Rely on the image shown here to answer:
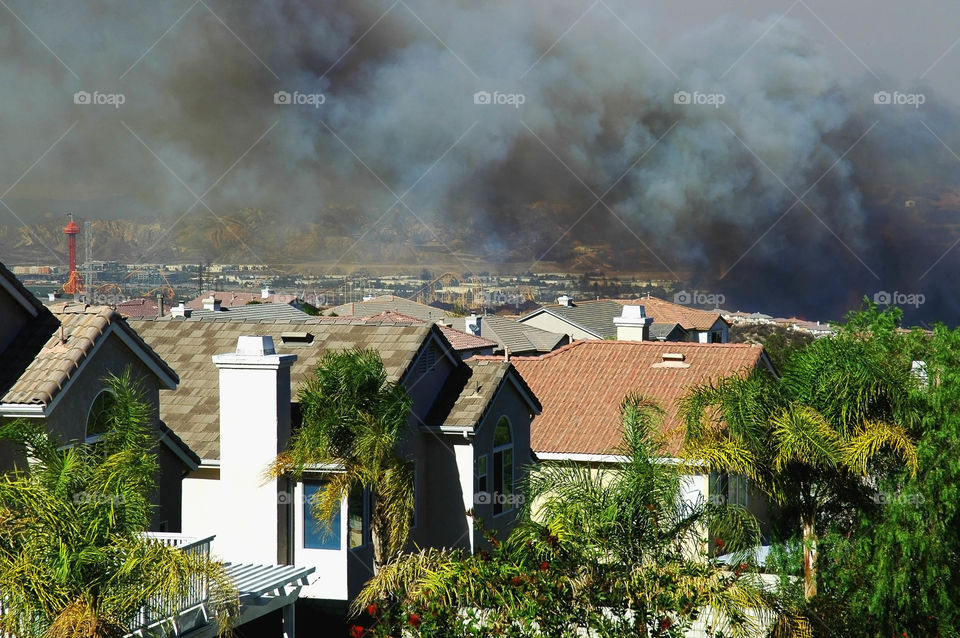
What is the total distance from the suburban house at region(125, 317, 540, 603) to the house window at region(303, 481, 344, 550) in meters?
0.02

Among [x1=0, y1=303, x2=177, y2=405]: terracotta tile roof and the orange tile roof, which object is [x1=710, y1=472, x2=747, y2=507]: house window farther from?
the orange tile roof

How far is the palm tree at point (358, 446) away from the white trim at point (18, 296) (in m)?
4.89

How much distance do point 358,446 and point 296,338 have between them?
5.88 meters

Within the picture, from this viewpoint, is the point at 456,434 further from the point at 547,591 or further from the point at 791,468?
the point at 547,591

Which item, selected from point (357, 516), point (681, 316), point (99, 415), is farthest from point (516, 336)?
point (99, 415)

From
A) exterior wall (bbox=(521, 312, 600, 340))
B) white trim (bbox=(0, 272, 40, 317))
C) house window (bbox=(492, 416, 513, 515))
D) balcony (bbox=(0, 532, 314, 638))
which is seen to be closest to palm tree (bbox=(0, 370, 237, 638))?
balcony (bbox=(0, 532, 314, 638))

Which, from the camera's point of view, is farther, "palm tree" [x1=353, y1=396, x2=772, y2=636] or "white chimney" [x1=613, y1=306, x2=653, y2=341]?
"white chimney" [x1=613, y1=306, x2=653, y2=341]

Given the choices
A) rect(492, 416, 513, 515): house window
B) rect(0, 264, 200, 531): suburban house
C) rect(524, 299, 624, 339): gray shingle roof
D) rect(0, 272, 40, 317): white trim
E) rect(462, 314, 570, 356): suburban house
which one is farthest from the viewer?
rect(524, 299, 624, 339): gray shingle roof

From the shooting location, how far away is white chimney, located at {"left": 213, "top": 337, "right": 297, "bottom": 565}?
20.7 metres

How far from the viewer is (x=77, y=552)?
477 inches

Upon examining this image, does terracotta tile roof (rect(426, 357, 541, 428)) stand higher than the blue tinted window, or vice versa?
terracotta tile roof (rect(426, 357, 541, 428))

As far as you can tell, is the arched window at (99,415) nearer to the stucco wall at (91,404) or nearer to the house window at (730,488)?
the stucco wall at (91,404)

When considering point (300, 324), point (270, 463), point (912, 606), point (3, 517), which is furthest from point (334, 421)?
point (912, 606)

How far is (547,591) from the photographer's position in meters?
13.6
